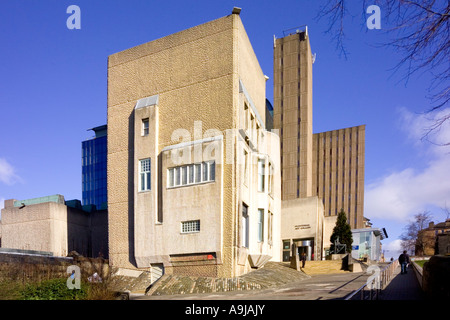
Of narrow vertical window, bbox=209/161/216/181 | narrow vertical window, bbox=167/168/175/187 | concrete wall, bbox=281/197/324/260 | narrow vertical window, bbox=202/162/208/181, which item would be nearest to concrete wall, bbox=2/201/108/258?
narrow vertical window, bbox=167/168/175/187

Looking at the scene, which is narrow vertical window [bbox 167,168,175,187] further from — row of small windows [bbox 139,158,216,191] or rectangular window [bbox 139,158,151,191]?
rectangular window [bbox 139,158,151,191]

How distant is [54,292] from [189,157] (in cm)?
1454

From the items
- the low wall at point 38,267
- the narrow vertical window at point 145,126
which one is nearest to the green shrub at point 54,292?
the low wall at point 38,267

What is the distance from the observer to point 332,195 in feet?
340

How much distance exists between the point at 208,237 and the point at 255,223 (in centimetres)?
514

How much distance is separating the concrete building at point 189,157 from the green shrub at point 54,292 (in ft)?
40.7

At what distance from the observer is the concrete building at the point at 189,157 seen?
26062 mm

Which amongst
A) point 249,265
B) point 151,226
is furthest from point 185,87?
point 249,265

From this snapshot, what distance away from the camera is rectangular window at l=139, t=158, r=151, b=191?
29062 millimetres

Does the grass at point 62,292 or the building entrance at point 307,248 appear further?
the building entrance at point 307,248

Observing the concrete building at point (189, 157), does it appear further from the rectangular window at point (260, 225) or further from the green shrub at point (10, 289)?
the green shrub at point (10, 289)

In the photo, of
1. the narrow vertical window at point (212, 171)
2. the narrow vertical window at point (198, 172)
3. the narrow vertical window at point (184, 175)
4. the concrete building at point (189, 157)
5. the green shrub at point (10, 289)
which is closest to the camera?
the green shrub at point (10, 289)

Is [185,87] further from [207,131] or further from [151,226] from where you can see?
[151,226]

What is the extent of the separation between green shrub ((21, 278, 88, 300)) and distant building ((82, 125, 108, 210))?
75364mm
